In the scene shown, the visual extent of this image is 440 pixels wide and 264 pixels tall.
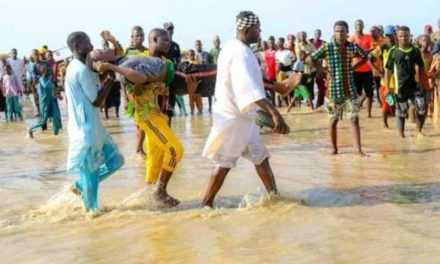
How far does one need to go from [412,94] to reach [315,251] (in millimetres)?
6433

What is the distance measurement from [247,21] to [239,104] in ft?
2.44

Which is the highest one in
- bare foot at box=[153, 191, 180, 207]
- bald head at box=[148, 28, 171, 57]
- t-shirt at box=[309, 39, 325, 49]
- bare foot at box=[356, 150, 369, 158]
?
bald head at box=[148, 28, 171, 57]

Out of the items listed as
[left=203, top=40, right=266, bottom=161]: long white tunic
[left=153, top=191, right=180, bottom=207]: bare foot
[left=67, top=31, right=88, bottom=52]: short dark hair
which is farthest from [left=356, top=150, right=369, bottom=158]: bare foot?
[left=67, top=31, right=88, bottom=52]: short dark hair

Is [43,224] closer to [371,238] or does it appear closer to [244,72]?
[244,72]

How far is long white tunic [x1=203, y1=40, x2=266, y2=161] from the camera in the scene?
5773mm

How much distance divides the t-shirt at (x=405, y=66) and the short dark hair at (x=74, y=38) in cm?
578

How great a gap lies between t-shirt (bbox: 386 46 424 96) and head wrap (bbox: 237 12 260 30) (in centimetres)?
504

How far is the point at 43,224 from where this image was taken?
6047mm

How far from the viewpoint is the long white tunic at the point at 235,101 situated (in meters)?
Result: 5.77

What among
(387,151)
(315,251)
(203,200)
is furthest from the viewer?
(387,151)

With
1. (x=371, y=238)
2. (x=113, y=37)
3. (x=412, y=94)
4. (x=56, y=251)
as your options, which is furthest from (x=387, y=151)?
(x=56, y=251)

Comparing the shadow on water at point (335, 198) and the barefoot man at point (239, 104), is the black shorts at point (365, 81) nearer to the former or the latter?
the shadow on water at point (335, 198)

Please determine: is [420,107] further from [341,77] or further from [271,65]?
[271,65]

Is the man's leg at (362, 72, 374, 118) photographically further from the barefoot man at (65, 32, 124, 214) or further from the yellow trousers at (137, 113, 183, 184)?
the barefoot man at (65, 32, 124, 214)
